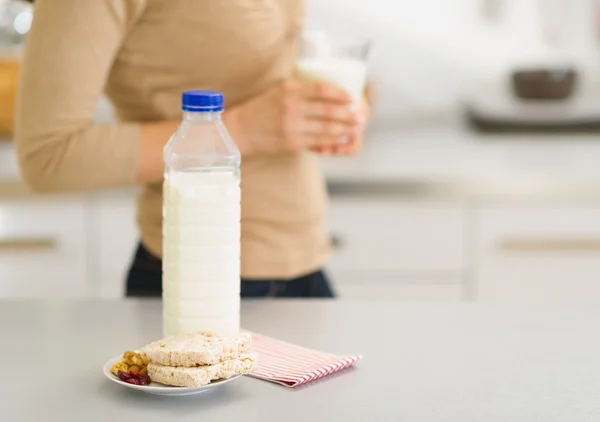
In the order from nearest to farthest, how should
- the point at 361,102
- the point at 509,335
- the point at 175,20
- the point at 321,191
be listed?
the point at 509,335
the point at 175,20
the point at 361,102
the point at 321,191

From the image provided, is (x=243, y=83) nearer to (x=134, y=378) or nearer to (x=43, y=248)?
(x=134, y=378)

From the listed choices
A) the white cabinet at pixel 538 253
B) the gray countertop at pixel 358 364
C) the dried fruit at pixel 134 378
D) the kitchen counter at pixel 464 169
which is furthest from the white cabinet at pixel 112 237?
the dried fruit at pixel 134 378

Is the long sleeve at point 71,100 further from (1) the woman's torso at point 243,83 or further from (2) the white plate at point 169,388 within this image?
(2) the white plate at point 169,388

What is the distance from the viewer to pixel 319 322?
3.79ft

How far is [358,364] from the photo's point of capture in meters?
1.00

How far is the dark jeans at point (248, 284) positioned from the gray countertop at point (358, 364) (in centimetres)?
11

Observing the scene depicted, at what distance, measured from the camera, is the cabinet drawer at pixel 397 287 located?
2230 mm

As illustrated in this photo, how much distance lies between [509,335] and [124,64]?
556 mm

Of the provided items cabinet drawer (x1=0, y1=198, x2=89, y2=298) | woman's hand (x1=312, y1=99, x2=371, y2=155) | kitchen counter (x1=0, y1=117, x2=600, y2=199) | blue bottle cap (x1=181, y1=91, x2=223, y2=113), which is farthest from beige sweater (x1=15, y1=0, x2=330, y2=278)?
cabinet drawer (x1=0, y1=198, x2=89, y2=298)

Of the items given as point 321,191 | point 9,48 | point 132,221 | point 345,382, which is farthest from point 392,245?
point 345,382

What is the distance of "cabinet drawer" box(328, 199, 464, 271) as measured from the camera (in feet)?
7.26

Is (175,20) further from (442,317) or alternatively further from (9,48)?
(9,48)

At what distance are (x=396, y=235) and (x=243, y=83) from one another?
3.24 ft

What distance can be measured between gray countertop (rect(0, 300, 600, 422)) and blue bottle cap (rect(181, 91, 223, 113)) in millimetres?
251
